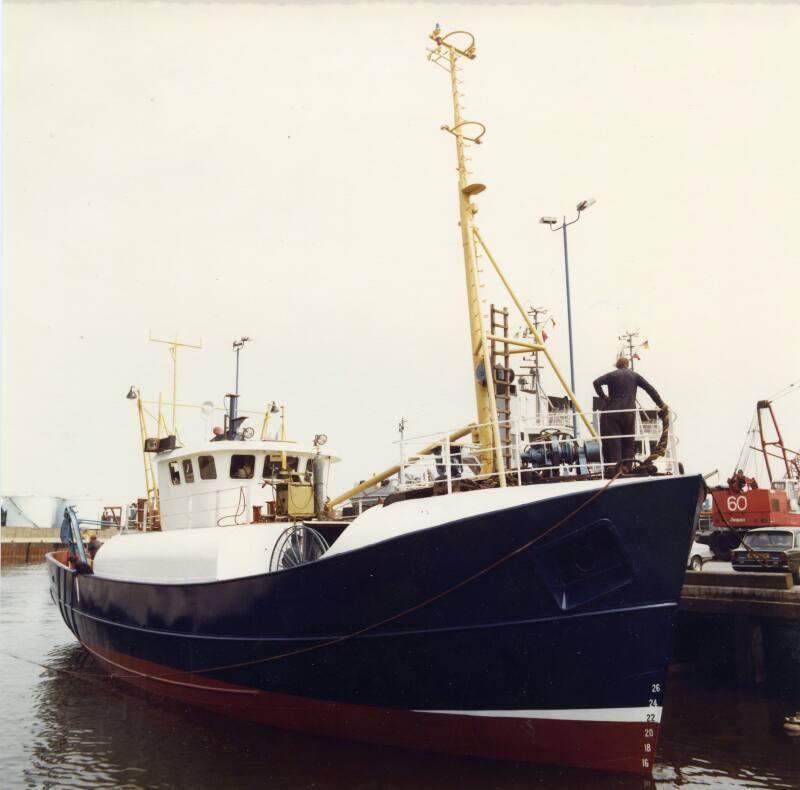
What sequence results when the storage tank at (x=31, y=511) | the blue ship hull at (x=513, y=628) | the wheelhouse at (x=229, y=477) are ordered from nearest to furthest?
the blue ship hull at (x=513, y=628)
the wheelhouse at (x=229, y=477)
the storage tank at (x=31, y=511)

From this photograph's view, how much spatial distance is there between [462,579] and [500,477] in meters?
1.42

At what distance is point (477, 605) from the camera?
8148 millimetres

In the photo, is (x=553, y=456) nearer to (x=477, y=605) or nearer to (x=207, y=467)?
(x=477, y=605)

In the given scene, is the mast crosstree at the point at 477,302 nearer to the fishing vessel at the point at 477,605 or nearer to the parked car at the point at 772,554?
the fishing vessel at the point at 477,605

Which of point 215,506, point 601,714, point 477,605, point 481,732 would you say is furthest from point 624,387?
point 215,506

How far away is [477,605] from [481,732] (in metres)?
1.51

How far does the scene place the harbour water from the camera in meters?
8.28

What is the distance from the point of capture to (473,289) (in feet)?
35.0

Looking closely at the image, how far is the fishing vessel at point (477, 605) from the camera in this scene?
7.90m

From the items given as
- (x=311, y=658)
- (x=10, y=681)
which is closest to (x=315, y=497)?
(x=311, y=658)

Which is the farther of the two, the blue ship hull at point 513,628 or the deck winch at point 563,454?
the deck winch at point 563,454

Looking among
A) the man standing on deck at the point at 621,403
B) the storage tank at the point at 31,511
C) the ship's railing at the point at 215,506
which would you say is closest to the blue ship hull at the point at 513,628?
the man standing on deck at the point at 621,403

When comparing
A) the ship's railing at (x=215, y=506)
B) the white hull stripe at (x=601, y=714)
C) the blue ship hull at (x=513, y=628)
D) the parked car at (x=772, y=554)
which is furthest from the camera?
the parked car at (x=772, y=554)

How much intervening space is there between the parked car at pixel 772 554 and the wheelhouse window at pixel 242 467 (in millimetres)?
9073
